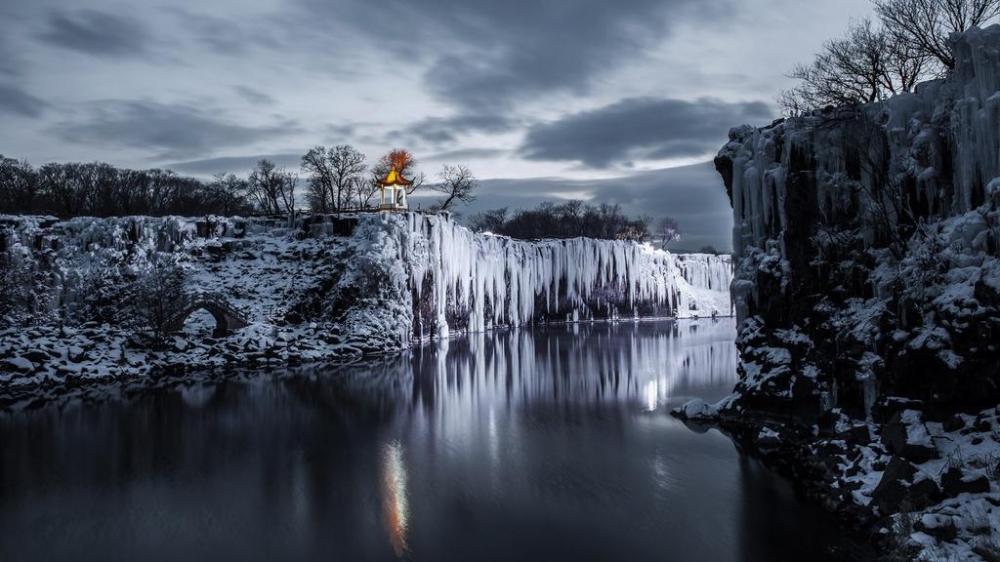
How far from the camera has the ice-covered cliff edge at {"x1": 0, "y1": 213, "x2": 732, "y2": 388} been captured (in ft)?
78.2

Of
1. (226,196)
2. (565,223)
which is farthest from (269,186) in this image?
(565,223)

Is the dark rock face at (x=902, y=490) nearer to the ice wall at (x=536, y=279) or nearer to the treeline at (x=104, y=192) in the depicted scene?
the ice wall at (x=536, y=279)

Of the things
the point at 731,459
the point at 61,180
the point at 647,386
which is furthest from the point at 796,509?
the point at 61,180

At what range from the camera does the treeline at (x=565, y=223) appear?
71.6 m

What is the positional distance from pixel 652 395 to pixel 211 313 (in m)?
19.0

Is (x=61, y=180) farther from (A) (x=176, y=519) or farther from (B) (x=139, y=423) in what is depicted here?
(A) (x=176, y=519)

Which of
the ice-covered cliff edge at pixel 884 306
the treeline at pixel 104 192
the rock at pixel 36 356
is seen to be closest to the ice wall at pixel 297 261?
the rock at pixel 36 356

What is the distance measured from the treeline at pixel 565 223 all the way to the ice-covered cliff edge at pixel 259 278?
3614 cm

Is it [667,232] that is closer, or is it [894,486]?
[894,486]

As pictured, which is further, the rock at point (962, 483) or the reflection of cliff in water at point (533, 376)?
the reflection of cliff in water at point (533, 376)

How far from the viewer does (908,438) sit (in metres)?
8.37

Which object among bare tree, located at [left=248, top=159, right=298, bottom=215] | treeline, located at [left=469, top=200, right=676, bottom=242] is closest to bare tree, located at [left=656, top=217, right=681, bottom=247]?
treeline, located at [left=469, top=200, right=676, bottom=242]

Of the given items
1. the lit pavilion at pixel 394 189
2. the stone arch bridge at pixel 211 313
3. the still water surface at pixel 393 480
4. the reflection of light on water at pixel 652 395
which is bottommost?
the still water surface at pixel 393 480

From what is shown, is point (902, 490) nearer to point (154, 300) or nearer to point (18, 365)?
point (154, 300)
